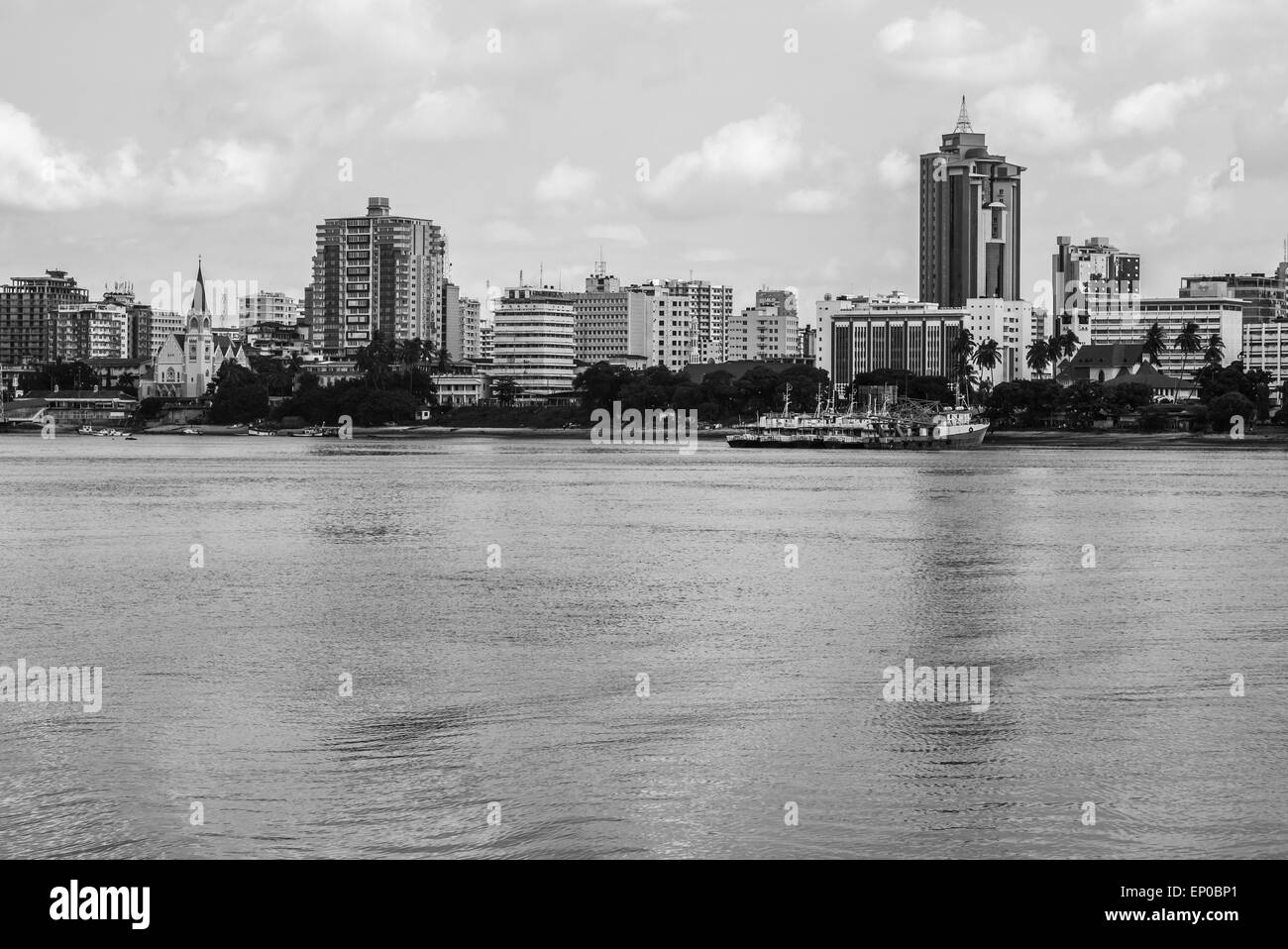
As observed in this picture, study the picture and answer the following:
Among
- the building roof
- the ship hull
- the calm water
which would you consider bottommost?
the calm water

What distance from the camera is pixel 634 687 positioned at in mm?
26234

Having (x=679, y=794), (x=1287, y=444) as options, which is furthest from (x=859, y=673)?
(x=1287, y=444)

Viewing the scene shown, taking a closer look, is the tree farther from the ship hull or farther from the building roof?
the building roof

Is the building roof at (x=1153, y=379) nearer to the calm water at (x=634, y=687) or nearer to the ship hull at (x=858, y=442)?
the ship hull at (x=858, y=442)

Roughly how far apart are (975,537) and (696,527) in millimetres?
9315

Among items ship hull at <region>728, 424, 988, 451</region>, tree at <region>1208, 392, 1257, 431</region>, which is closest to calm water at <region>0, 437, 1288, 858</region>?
ship hull at <region>728, 424, 988, 451</region>

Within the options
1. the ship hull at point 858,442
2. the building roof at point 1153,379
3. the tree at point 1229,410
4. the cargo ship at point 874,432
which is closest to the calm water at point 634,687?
the ship hull at point 858,442

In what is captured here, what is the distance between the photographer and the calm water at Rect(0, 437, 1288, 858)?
18969 mm

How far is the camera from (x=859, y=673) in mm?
27672

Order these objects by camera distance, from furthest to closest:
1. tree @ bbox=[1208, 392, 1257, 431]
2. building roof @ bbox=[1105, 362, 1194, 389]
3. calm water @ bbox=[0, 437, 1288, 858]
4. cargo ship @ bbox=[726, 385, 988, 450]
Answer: building roof @ bbox=[1105, 362, 1194, 389], tree @ bbox=[1208, 392, 1257, 431], cargo ship @ bbox=[726, 385, 988, 450], calm water @ bbox=[0, 437, 1288, 858]

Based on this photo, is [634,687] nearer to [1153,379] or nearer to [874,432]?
[874,432]

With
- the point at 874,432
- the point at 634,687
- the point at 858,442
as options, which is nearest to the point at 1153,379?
the point at 874,432

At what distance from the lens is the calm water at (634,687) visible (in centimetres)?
1897
